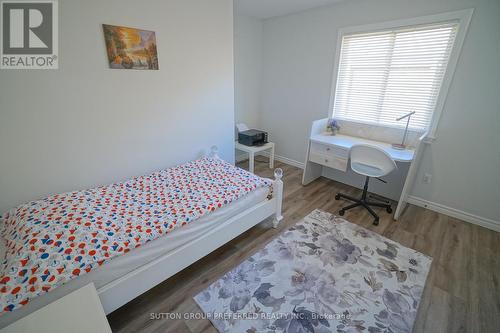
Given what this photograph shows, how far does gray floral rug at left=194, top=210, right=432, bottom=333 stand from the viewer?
4.80 ft

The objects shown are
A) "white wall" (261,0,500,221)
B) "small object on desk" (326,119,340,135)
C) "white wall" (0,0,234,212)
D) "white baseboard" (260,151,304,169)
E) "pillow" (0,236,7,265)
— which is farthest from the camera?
"white baseboard" (260,151,304,169)

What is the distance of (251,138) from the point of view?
3.49 metres

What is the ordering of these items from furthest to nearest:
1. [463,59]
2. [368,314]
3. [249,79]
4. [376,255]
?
[249,79] < [463,59] < [376,255] < [368,314]

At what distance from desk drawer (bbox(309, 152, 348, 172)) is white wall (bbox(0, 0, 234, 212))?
1491mm

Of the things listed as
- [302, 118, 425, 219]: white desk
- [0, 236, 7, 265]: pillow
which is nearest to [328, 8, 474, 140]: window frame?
[302, 118, 425, 219]: white desk

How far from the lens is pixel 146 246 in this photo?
1.44 metres

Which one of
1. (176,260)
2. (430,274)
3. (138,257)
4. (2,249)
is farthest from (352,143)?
(2,249)

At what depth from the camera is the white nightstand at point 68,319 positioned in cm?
89

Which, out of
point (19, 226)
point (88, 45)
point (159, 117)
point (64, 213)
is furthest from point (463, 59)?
point (19, 226)

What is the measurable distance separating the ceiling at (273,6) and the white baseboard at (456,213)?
2.82 meters

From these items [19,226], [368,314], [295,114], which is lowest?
[368,314]

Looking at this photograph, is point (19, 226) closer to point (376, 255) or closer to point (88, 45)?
point (88, 45)

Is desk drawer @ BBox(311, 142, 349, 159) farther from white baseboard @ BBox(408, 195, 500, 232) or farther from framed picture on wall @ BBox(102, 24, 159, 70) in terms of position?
framed picture on wall @ BBox(102, 24, 159, 70)

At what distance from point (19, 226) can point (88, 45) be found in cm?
147
